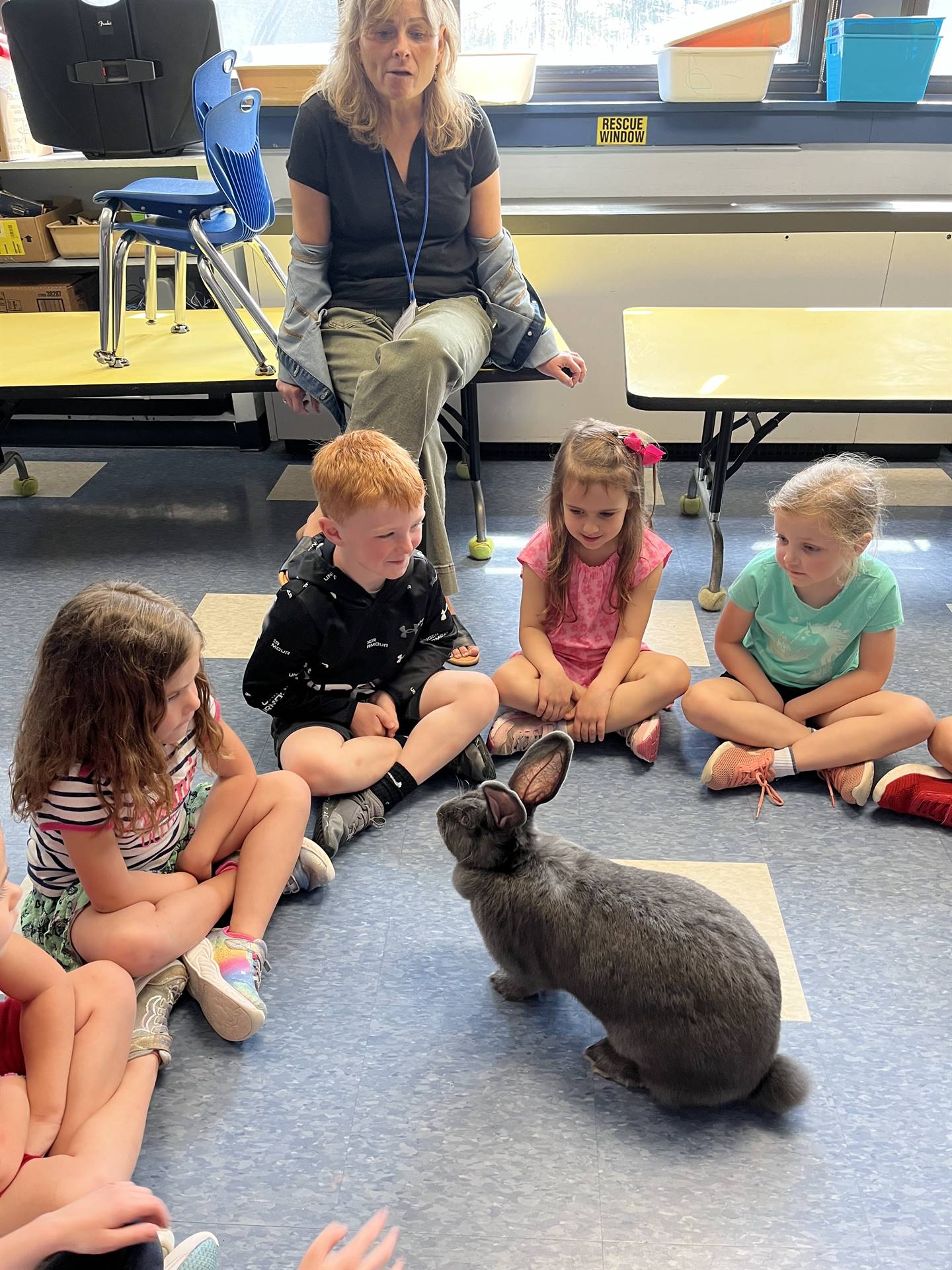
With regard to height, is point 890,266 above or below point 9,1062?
above

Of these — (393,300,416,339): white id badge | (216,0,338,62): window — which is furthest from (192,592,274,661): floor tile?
(216,0,338,62): window

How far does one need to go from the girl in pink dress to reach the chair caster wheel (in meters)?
0.44

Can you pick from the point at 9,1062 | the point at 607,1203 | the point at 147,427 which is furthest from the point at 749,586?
the point at 147,427

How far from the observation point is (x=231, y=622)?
2.17 meters

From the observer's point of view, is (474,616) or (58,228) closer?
(474,616)

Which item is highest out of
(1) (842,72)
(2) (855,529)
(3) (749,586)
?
(1) (842,72)

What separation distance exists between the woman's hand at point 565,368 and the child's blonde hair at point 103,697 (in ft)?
4.04

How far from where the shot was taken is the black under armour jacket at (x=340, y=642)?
1568mm

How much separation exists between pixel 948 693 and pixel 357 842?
120 cm

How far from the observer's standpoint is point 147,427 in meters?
3.18

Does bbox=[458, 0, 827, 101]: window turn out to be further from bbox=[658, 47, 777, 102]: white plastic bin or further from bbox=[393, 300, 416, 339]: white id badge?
bbox=[393, 300, 416, 339]: white id badge

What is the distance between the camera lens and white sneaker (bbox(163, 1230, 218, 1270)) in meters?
Result: 0.93

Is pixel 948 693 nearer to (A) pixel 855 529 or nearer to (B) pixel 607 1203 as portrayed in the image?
(A) pixel 855 529

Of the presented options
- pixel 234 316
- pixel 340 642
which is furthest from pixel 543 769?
pixel 234 316
